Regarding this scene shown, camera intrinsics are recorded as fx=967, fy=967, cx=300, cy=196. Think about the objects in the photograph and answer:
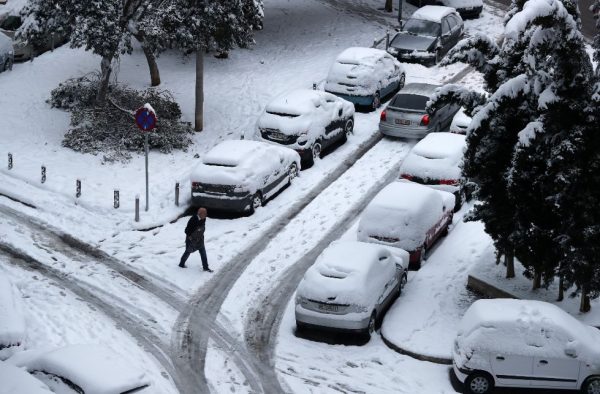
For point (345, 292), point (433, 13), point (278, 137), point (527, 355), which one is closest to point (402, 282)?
point (345, 292)

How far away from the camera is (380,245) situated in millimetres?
20609

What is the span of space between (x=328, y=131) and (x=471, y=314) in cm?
1168

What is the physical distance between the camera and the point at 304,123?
27.5 metres

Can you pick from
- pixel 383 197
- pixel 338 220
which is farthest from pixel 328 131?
pixel 383 197

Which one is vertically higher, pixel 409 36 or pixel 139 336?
pixel 409 36

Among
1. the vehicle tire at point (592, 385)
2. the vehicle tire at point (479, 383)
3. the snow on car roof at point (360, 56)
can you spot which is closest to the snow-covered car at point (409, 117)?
the snow on car roof at point (360, 56)

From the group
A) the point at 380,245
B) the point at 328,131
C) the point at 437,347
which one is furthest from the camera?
the point at 328,131

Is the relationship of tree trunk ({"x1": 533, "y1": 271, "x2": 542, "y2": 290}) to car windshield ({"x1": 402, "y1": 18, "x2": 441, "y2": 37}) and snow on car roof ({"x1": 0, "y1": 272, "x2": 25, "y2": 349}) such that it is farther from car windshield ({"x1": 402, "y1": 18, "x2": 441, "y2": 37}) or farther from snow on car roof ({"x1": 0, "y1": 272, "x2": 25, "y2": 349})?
car windshield ({"x1": 402, "y1": 18, "x2": 441, "y2": 37})

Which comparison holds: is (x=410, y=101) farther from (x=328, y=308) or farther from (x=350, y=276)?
(x=328, y=308)

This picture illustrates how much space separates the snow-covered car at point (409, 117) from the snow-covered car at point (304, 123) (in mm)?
1461

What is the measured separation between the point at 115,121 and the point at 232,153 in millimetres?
5703

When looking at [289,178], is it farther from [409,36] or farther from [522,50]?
[409,36]

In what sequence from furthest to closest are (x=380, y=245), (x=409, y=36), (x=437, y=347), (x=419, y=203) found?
1. (x=409, y=36)
2. (x=419, y=203)
3. (x=380, y=245)
4. (x=437, y=347)

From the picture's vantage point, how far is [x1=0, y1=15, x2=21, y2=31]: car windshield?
3712cm
